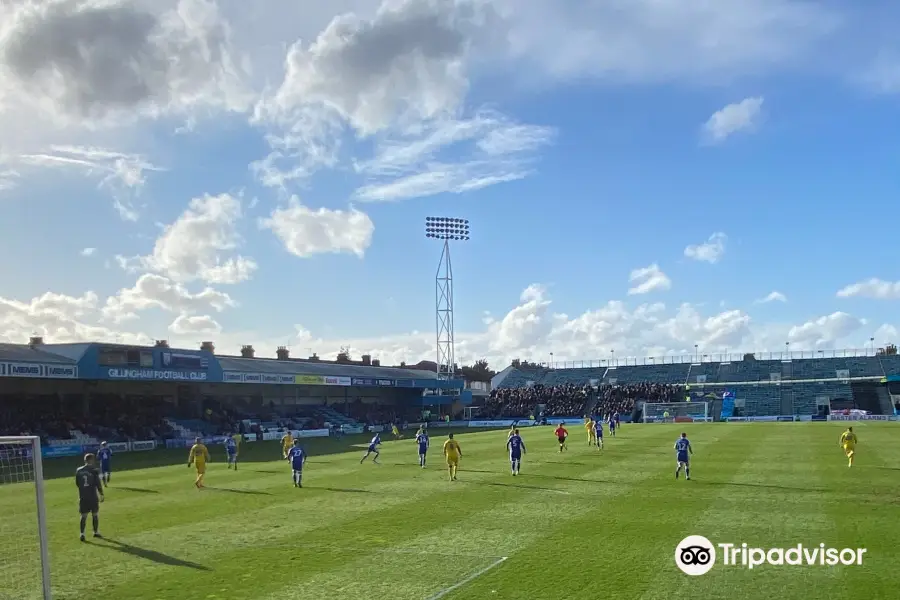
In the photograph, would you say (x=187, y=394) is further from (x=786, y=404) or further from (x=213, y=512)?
(x=786, y=404)

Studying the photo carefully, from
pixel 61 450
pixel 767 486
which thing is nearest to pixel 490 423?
pixel 61 450

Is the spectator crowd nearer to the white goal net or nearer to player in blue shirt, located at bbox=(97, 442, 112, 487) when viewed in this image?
player in blue shirt, located at bbox=(97, 442, 112, 487)

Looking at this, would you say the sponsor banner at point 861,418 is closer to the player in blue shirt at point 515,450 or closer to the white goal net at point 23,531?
the player in blue shirt at point 515,450

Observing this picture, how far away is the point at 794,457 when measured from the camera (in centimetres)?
3488

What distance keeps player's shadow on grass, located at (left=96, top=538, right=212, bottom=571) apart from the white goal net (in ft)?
4.96

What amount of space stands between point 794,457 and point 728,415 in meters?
58.3

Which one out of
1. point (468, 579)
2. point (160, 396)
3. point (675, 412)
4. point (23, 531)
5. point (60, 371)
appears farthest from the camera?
point (675, 412)

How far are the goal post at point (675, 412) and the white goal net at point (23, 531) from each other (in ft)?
219

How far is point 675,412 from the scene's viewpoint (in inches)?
3314

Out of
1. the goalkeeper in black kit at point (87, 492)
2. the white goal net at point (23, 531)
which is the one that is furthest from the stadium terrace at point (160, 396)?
the goalkeeper in black kit at point (87, 492)

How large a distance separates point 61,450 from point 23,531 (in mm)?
29383

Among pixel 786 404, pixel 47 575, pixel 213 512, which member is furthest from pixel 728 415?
pixel 47 575

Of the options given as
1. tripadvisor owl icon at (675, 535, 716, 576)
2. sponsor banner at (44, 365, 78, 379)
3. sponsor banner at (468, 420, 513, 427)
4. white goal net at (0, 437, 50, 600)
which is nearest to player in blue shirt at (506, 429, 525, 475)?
tripadvisor owl icon at (675, 535, 716, 576)

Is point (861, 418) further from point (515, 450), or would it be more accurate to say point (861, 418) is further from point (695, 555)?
point (695, 555)
